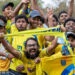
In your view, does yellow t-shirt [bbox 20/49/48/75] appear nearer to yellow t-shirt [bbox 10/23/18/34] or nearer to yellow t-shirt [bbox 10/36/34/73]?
yellow t-shirt [bbox 10/36/34/73]

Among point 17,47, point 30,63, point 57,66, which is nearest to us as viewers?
point 57,66

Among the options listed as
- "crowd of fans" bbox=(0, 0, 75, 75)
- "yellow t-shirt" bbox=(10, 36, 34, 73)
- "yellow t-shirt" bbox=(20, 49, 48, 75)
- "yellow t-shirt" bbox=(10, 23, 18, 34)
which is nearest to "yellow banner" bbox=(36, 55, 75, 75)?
"crowd of fans" bbox=(0, 0, 75, 75)

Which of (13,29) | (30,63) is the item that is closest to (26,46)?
(30,63)

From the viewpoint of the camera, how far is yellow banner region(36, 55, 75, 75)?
12.3 feet

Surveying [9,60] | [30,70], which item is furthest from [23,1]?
[30,70]

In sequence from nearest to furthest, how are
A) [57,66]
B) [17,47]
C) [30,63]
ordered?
[57,66]
[30,63]
[17,47]

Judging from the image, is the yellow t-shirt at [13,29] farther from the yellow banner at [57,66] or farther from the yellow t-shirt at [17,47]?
the yellow banner at [57,66]

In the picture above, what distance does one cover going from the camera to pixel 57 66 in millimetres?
3883

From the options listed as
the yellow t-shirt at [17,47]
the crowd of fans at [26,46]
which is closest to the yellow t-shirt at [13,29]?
the crowd of fans at [26,46]

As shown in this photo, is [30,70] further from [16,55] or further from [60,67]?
[60,67]

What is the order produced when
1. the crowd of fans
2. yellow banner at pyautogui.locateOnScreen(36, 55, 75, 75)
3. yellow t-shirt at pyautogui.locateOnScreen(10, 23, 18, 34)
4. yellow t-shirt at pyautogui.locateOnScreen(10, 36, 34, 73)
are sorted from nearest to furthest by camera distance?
yellow banner at pyautogui.locateOnScreen(36, 55, 75, 75), the crowd of fans, yellow t-shirt at pyautogui.locateOnScreen(10, 36, 34, 73), yellow t-shirt at pyautogui.locateOnScreen(10, 23, 18, 34)

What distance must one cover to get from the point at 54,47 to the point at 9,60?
0.92 metres

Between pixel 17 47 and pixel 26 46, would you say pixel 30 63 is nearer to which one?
pixel 26 46

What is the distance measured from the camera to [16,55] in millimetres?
4195
